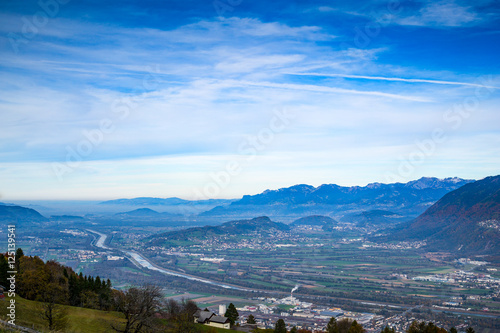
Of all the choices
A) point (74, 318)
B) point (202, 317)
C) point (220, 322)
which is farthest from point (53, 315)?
point (220, 322)

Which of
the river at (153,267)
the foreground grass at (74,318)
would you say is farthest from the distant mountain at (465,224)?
the foreground grass at (74,318)

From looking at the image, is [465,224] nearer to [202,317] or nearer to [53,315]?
[202,317]

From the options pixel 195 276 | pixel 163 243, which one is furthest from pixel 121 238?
pixel 195 276

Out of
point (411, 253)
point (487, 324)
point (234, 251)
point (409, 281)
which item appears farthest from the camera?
point (234, 251)

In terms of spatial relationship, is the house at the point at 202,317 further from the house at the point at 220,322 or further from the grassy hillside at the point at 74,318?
the grassy hillside at the point at 74,318

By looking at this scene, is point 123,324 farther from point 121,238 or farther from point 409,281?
point 121,238

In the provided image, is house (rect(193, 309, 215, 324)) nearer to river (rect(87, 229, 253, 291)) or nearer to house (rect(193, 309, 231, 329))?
house (rect(193, 309, 231, 329))

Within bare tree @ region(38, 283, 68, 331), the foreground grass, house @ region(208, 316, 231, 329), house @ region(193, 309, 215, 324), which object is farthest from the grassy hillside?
house @ region(208, 316, 231, 329)
